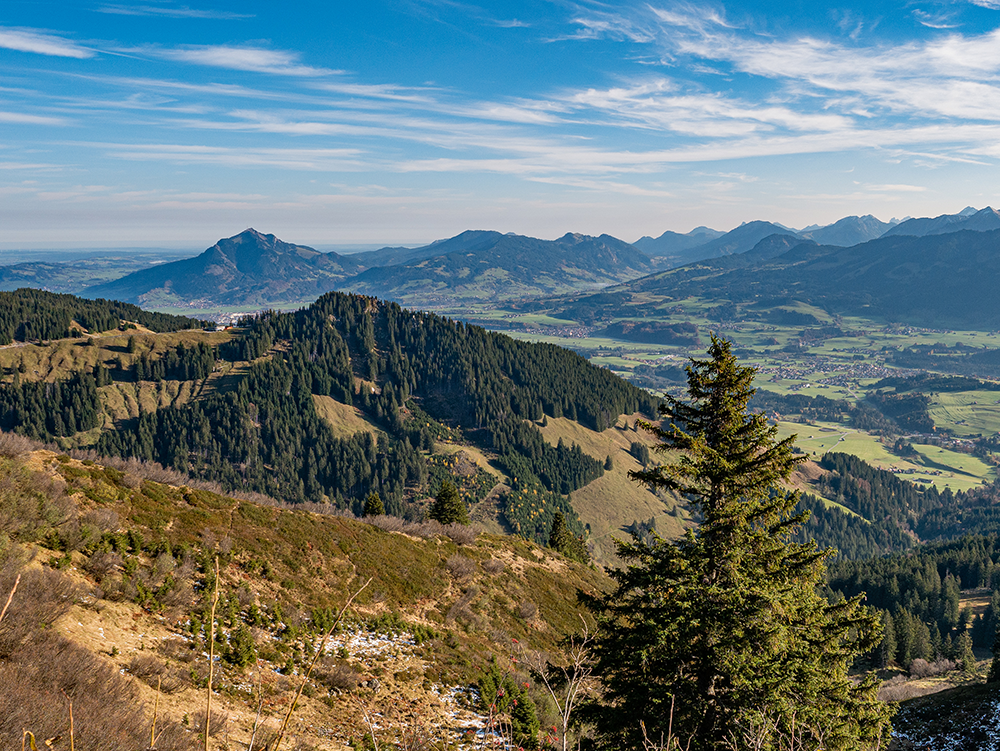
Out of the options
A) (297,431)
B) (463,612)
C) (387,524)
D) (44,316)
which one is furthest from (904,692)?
(44,316)

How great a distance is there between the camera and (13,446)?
25078 mm

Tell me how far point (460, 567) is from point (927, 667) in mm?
73697

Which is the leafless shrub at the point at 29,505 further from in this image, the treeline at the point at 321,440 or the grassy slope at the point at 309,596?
the treeline at the point at 321,440

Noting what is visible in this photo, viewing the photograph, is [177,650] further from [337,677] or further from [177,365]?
[177,365]

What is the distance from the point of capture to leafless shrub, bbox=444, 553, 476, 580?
3803 cm

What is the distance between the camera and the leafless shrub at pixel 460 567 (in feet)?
125

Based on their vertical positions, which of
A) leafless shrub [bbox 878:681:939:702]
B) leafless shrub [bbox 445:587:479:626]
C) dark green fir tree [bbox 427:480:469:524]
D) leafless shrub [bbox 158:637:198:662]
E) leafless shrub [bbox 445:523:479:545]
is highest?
leafless shrub [bbox 158:637:198:662]

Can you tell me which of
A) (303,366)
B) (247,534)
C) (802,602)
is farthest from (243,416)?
(802,602)

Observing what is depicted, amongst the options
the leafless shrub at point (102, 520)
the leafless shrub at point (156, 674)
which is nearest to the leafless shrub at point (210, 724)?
the leafless shrub at point (156, 674)

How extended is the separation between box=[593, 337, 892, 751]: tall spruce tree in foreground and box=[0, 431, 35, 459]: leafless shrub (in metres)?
26.5

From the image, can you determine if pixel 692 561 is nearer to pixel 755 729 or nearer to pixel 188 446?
pixel 755 729

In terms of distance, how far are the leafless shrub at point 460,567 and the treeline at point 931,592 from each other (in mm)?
71186

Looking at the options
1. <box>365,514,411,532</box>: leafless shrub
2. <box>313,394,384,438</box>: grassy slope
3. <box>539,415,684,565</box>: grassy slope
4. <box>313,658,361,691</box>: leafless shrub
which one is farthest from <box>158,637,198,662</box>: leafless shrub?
<box>313,394,384,438</box>: grassy slope

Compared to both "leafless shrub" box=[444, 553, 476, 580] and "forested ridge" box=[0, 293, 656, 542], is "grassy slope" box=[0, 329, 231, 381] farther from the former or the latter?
"leafless shrub" box=[444, 553, 476, 580]
